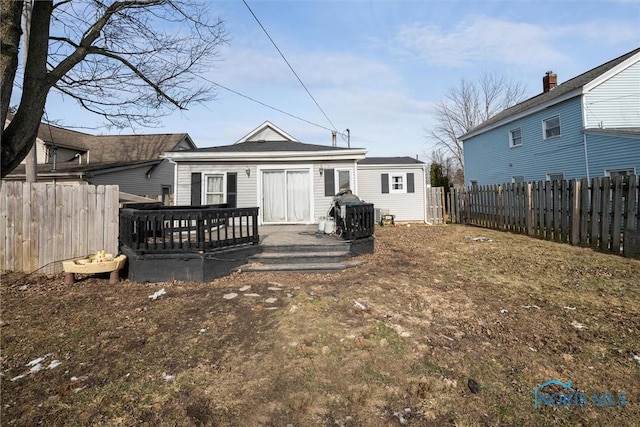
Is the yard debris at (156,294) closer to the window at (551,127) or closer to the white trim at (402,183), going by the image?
the white trim at (402,183)

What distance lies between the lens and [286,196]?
11.0m

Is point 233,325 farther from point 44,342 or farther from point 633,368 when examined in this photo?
point 633,368

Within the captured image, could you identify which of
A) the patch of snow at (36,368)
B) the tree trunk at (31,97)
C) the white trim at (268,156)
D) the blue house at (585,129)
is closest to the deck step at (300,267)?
the patch of snow at (36,368)

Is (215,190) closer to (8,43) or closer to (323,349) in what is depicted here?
(8,43)

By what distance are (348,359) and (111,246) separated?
18.9ft

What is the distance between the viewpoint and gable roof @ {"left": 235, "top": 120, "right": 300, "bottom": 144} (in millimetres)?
16406

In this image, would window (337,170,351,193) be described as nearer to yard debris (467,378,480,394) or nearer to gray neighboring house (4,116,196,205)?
yard debris (467,378,480,394)

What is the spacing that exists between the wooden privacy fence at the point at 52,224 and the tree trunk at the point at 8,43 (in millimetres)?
3100

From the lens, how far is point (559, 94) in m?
13.0

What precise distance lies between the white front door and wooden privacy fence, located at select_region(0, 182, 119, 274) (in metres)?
5.30

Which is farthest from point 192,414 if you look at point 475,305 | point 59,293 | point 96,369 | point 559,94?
point 559,94

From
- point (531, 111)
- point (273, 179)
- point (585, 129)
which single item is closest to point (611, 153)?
point (585, 129)

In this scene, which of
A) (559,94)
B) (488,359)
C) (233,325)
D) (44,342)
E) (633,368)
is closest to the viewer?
(633,368)

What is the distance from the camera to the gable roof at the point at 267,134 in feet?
53.8
